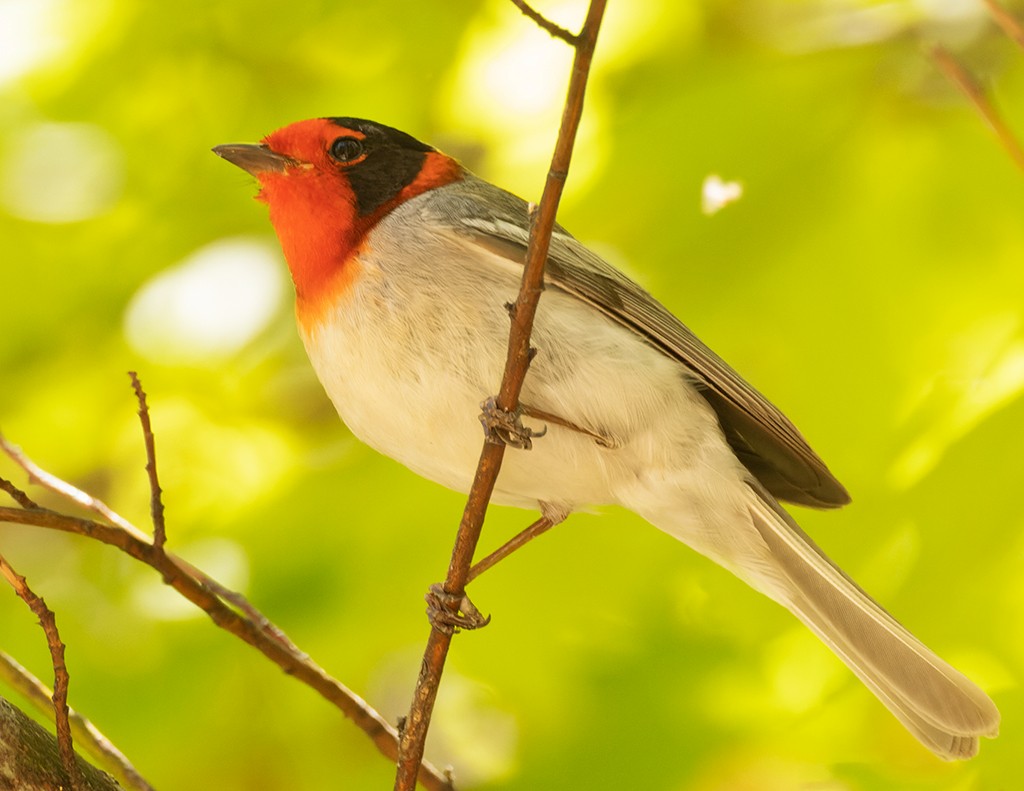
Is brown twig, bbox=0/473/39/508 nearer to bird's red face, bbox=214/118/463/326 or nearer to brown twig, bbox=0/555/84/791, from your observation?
brown twig, bbox=0/555/84/791

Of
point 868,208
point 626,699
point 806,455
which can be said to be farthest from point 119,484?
point 868,208

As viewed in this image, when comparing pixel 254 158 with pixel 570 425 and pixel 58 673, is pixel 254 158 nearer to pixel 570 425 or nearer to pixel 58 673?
pixel 570 425

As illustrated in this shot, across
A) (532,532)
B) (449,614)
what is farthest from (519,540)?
(449,614)

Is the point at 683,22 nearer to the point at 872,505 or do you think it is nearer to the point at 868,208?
the point at 868,208

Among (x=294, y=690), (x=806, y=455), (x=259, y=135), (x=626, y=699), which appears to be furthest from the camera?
(x=259, y=135)

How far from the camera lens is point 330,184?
2.83 meters

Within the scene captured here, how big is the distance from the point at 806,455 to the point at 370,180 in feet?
4.06

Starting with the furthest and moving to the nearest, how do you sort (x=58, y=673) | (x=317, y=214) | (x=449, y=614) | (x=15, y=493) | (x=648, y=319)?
(x=317, y=214), (x=648, y=319), (x=449, y=614), (x=15, y=493), (x=58, y=673)

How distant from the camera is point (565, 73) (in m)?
3.09

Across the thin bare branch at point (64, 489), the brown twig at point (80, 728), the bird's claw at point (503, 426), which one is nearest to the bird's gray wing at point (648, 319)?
the bird's claw at point (503, 426)

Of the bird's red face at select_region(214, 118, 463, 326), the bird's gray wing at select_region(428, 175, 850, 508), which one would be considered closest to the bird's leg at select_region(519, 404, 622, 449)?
the bird's gray wing at select_region(428, 175, 850, 508)

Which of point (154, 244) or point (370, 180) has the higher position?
point (370, 180)

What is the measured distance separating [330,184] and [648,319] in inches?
33.1

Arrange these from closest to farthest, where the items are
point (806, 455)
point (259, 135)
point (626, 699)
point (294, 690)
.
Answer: point (806, 455) → point (626, 699) → point (294, 690) → point (259, 135)
